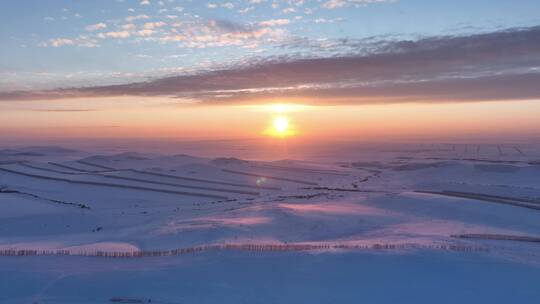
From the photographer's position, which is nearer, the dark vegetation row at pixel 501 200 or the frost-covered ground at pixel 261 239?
the frost-covered ground at pixel 261 239

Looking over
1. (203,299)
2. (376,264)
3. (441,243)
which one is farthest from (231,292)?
(441,243)

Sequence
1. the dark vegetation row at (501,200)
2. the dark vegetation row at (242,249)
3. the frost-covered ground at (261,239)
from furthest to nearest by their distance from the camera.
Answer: the dark vegetation row at (501,200), the dark vegetation row at (242,249), the frost-covered ground at (261,239)

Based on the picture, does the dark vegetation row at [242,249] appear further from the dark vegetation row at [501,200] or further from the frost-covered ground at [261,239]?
the dark vegetation row at [501,200]

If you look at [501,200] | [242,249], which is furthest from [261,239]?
[501,200]

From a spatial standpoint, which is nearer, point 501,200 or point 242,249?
point 242,249

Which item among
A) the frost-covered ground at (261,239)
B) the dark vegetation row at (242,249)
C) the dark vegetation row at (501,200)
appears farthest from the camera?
the dark vegetation row at (501,200)

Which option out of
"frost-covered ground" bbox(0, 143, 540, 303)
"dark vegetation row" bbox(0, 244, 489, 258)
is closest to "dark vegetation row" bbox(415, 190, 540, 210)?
"frost-covered ground" bbox(0, 143, 540, 303)

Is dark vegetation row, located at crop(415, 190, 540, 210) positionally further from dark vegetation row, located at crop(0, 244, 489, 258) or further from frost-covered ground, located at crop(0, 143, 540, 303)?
dark vegetation row, located at crop(0, 244, 489, 258)

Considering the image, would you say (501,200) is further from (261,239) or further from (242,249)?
(242,249)

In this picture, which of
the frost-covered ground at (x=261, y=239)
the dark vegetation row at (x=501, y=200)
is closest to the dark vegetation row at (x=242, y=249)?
the frost-covered ground at (x=261, y=239)
